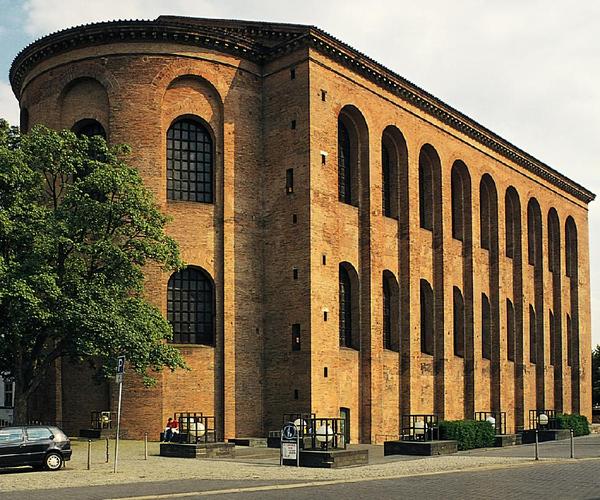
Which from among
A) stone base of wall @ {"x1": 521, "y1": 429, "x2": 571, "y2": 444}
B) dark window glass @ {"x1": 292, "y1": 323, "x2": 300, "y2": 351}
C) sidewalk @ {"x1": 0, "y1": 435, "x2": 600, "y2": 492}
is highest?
dark window glass @ {"x1": 292, "y1": 323, "x2": 300, "y2": 351}

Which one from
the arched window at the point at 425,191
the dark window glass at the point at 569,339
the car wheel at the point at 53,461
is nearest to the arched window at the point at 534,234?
the dark window glass at the point at 569,339

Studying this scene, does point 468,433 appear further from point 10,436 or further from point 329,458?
point 10,436

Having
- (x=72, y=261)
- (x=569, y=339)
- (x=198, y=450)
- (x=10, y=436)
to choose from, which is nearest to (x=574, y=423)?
(x=569, y=339)

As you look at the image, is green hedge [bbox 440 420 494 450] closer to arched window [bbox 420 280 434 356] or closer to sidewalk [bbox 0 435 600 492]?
sidewalk [bbox 0 435 600 492]

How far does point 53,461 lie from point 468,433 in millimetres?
15655

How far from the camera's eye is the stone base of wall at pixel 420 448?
27.0 metres

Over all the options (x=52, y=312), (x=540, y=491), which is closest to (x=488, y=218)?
(x=52, y=312)

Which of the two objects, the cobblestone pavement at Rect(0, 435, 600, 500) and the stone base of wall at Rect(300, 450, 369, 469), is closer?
the cobblestone pavement at Rect(0, 435, 600, 500)

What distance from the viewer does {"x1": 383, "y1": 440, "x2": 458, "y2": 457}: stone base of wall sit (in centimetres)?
2695

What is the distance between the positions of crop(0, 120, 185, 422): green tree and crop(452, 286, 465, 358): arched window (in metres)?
19.5

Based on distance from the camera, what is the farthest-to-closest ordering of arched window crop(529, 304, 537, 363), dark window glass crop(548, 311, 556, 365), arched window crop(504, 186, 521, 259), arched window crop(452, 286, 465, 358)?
dark window glass crop(548, 311, 556, 365)
arched window crop(529, 304, 537, 363)
arched window crop(504, 186, 521, 259)
arched window crop(452, 286, 465, 358)

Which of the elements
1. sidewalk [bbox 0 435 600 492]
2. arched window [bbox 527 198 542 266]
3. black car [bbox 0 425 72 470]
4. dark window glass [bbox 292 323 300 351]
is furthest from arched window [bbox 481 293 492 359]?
black car [bbox 0 425 72 470]

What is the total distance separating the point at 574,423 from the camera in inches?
1639

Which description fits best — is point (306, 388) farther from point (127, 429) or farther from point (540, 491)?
point (540, 491)
